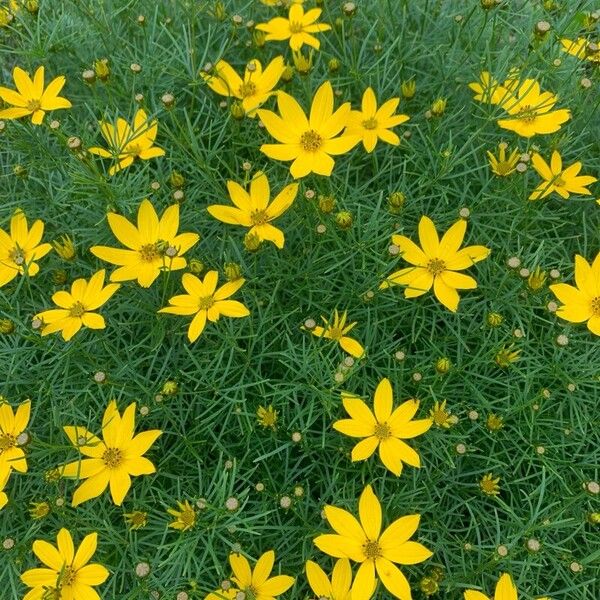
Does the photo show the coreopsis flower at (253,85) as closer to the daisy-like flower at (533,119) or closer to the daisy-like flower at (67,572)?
the daisy-like flower at (533,119)

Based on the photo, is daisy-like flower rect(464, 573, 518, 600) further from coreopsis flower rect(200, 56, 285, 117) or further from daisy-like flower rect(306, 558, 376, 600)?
coreopsis flower rect(200, 56, 285, 117)

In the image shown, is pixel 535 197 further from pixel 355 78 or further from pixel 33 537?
pixel 33 537

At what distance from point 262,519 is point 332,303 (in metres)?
0.53

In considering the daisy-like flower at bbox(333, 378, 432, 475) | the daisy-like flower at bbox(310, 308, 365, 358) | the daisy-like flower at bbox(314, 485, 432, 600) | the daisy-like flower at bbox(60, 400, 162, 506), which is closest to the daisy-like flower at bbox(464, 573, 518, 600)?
the daisy-like flower at bbox(314, 485, 432, 600)

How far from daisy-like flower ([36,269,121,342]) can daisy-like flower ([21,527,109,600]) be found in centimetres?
39

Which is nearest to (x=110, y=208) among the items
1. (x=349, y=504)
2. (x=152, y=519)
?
(x=152, y=519)

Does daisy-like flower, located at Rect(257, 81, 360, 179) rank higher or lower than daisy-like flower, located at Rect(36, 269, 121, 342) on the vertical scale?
higher

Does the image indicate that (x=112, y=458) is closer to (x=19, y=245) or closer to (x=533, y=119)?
(x=19, y=245)

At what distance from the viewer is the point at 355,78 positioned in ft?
5.78

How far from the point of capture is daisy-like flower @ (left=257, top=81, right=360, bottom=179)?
53.6 inches

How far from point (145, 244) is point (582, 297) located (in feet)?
3.10

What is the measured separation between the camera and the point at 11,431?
124cm

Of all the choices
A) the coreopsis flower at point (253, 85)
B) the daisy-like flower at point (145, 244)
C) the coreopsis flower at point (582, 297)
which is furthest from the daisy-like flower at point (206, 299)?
the coreopsis flower at point (582, 297)

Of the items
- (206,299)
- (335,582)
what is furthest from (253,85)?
(335,582)
